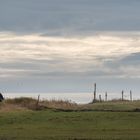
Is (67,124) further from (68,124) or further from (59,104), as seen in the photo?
(59,104)

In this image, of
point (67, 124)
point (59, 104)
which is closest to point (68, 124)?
point (67, 124)

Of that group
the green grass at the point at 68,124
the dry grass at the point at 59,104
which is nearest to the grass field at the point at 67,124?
the green grass at the point at 68,124

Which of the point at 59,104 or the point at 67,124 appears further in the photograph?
the point at 59,104

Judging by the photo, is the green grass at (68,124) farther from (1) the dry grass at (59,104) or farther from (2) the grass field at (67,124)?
(1) the dry grass at (59,104)

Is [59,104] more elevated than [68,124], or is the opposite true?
[59,104]

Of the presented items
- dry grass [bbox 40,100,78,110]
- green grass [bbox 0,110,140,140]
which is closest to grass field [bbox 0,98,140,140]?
green grass [bbox 0,110,140,140]

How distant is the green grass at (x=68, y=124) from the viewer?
53344 millimetres

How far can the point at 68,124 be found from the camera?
6306cm

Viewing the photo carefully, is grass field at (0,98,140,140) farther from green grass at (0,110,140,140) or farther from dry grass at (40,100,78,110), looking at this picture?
dry grass at (40,100,78,110)

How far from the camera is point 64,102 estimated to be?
95.1 meters

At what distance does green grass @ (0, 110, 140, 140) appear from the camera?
175 feet

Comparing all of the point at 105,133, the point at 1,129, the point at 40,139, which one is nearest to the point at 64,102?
the point at 1,129

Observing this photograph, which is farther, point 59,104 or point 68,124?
point 59,104

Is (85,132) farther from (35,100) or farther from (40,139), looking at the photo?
(35,100)
